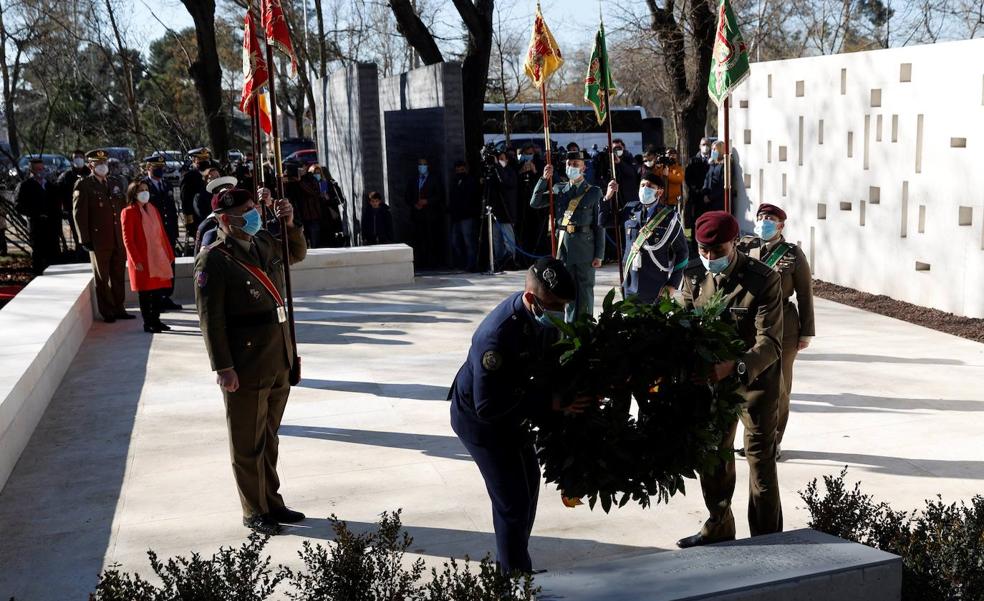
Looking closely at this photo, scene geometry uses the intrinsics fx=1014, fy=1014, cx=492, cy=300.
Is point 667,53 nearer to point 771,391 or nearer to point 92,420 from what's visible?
point 92,420

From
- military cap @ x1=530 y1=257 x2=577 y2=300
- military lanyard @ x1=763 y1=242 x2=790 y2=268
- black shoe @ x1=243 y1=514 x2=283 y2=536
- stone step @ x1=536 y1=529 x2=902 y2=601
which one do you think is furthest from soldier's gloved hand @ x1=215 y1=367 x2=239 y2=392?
military lanyard @ x1=763 y1=242 x2=790 y2=268

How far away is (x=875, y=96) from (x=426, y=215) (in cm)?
786

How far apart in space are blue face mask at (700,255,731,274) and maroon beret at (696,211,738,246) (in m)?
0.10

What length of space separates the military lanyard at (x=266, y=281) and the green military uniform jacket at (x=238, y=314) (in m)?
0.02

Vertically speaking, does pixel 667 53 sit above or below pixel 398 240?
above

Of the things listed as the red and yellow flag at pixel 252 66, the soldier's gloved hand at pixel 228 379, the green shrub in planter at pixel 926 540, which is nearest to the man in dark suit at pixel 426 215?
the red and yellow flag at pixel 252 66

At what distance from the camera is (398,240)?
18.6 m

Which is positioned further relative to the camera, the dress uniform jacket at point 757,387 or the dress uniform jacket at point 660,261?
the dress uniform jacket at point 660,261

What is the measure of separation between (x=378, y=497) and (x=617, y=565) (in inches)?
108

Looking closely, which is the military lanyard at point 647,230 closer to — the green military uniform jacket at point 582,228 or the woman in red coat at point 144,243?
the green military uniform jacket at point 582,228

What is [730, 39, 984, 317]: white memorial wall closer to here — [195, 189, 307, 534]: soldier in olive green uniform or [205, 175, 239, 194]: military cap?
[205, 175, 239, 194]: military cap

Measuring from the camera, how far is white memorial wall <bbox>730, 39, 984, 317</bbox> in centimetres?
1189

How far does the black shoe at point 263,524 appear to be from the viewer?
602 cm

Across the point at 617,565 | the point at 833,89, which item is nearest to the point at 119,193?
the point at 833,89
